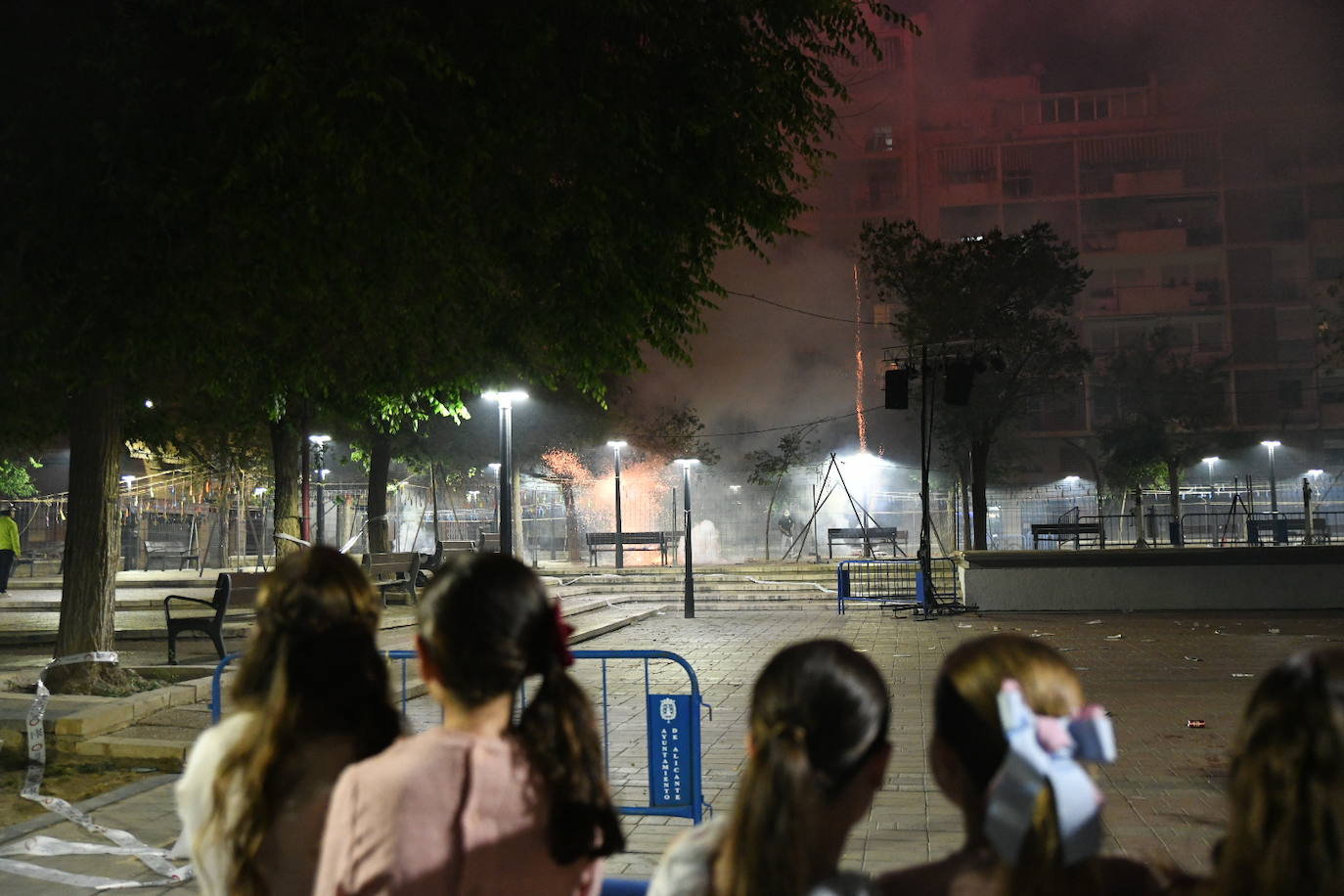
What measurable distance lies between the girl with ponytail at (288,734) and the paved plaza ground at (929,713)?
5.18 feet

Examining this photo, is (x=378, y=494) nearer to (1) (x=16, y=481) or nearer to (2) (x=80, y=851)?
(2) (x=80, y=851)

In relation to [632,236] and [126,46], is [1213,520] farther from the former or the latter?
[126,46]

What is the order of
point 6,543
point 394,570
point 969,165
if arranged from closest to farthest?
point 394,570 → point 6,543 → point 969,165

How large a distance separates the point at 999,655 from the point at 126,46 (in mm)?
8511

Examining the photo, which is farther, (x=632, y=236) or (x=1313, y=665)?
(x=632, y=236)

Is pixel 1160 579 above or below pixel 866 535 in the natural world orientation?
below

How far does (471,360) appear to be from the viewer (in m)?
11.6

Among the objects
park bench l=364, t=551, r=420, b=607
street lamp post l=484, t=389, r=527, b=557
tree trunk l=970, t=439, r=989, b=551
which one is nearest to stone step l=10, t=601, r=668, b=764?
street lamp post l=484, t=389, r=527, b=557

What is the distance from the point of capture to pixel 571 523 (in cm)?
3734

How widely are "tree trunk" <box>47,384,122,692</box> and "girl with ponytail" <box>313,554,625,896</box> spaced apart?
28.0ft

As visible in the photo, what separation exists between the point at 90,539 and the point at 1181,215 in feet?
201

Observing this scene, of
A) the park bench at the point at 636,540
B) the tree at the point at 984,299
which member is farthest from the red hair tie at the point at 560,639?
the park bench at the point at 636,540

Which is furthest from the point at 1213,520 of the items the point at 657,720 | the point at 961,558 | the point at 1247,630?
the point at 657,720

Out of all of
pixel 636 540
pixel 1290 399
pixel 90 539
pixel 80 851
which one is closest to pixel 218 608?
pixel 90 539
